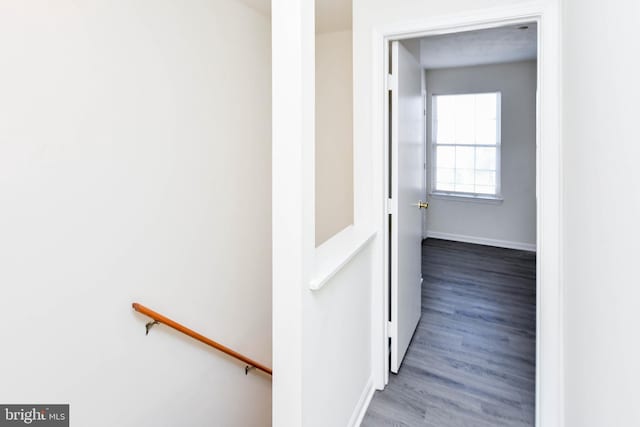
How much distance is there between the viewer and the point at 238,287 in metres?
2.76

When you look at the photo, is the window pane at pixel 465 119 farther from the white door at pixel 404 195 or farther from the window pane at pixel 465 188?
the white door at pixel 404 195

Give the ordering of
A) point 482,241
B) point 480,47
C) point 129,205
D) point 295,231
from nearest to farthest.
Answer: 1. point 295,231
2. point 129,205
3. point 480,47
4. point 482,241

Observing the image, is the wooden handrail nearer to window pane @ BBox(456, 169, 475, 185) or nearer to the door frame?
the door frame

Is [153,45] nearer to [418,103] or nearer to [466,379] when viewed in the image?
[418,103]

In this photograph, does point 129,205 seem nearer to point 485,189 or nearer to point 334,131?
point 334,131

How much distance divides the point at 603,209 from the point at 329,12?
2477mm

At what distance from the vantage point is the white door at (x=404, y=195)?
7.79 ft

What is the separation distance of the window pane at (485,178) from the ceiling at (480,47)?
60.2 inches

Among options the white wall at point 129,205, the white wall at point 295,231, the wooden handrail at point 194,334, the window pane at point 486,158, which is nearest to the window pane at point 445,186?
the window pane at point 486,158

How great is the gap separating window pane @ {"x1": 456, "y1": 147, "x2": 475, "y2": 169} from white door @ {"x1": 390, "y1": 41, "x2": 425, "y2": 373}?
3008 mm

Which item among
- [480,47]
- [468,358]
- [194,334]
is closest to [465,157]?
[480,47]

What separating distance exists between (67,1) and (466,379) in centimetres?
294

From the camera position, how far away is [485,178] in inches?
222

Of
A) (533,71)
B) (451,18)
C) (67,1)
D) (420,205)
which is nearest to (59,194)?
(67,1)
